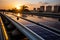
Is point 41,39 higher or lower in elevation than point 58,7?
higher

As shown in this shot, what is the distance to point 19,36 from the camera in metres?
22.5

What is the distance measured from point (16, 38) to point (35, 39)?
1147 cm

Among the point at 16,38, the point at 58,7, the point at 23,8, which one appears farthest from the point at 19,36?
the point at 23,8

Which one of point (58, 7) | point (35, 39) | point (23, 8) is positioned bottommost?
point (23, 8)

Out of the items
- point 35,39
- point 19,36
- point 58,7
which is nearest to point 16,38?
point 19,36

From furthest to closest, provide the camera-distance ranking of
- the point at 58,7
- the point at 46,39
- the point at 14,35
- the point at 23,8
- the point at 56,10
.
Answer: the point at 23,8 → the point at 56,10 → the point at 58,7 → the point at 14,35 → the point at 46,39

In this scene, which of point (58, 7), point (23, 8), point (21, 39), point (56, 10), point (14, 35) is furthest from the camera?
point (23, 8)

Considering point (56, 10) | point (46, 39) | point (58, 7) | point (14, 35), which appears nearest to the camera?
point (46, 39)

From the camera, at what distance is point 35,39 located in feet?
37.1

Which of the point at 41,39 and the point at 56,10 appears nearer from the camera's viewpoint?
the point at 41,39

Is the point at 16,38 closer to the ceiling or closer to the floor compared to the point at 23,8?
closer to the ceiling

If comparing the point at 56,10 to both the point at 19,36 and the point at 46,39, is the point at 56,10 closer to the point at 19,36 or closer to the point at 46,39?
the point at 19,36

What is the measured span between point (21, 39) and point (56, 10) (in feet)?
176

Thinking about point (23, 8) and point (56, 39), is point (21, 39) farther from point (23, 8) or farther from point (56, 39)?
point (23, 8)
